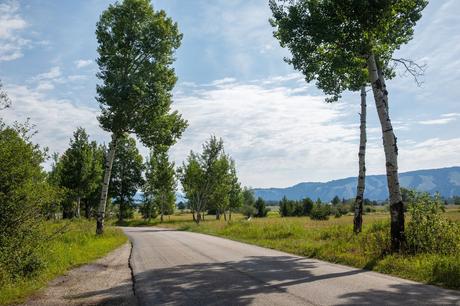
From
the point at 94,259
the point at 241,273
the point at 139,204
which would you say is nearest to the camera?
the point at 241,273

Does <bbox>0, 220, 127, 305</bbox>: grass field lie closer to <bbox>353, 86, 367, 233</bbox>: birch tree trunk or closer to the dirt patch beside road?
the dirt patch beside road

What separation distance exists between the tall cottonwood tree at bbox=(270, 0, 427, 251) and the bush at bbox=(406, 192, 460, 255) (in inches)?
17.6

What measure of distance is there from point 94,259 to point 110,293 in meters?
7.28

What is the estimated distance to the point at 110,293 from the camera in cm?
907

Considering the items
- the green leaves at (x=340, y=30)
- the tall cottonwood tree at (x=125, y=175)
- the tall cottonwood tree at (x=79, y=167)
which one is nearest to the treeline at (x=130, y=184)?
the tall cottonwood tree at (x=125, y=175)

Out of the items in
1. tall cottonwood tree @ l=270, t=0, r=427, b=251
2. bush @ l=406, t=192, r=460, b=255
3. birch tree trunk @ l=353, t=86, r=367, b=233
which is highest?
tall cottonwood tree @ l=270, t=0, r=427, b=251

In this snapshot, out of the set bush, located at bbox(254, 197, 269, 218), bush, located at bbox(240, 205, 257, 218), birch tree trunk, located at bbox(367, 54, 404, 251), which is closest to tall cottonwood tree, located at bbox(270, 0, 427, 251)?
birch tree trunk, located at bbox(367, 54, 404, 251)

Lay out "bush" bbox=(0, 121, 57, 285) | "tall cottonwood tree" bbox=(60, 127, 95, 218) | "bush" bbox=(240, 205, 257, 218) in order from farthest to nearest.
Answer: "bush" bbox=(240, 205, 257, 218) → "tall cottonwood tree" bbox=(60, 127, 95, 218) → "bush" bbox=(0, 121, 57, 285)

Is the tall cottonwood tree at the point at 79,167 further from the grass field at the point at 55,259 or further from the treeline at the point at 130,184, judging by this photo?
the grass field at the point at 55,259

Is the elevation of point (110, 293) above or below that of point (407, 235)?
below

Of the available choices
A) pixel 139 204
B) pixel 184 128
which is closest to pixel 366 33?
Result: pixel 184 128

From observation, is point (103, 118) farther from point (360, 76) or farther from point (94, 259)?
A: point (360, 76)

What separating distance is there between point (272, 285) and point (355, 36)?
9.28 metres

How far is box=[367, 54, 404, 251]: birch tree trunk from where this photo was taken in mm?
13219
